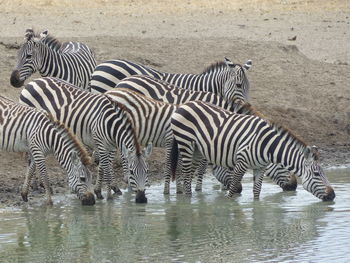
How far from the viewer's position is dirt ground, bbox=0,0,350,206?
17500 mm

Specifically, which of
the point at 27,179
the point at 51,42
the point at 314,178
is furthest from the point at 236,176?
the point at 51,42

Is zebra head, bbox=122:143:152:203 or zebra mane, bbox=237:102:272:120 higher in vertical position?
zebra mane, bbox=237:102:272:120

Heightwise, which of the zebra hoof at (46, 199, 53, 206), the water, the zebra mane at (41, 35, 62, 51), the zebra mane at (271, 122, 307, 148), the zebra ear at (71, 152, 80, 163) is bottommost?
the water

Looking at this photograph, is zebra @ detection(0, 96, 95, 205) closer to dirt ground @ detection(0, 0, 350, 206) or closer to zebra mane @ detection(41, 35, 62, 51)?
dirt ground @ detection(0, 0, 350, 206)

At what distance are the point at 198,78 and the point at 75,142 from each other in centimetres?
375

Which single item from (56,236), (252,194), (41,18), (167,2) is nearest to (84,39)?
(41,18)

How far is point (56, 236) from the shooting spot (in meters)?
11.2

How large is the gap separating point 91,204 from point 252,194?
2.24m

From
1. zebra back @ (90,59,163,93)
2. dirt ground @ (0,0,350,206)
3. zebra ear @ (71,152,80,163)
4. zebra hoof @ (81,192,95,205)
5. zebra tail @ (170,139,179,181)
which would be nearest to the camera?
zebra ear @ (71,152,80,163)

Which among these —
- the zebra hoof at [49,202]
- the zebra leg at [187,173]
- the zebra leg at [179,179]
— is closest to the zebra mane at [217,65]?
the zebra leg at [179,179]

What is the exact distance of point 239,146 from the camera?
43.4ft

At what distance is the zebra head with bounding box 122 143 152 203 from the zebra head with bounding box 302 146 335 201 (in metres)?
1.93

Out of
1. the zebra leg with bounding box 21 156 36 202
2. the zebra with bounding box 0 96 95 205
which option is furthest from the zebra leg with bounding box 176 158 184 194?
the zebra leg with bounding box 21 156 36 202

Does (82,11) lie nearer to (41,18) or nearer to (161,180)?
(41,18)
